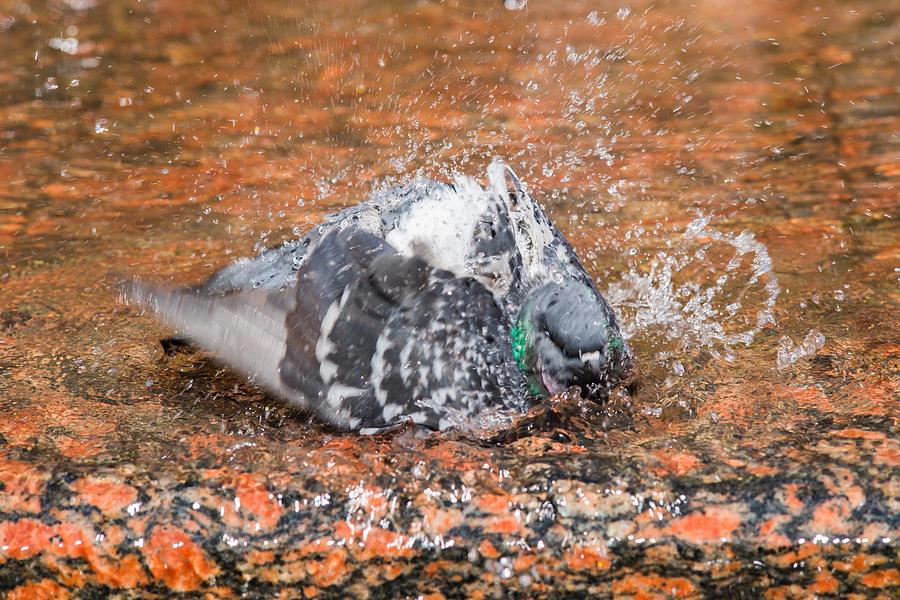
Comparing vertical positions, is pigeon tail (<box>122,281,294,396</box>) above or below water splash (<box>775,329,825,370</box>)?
above

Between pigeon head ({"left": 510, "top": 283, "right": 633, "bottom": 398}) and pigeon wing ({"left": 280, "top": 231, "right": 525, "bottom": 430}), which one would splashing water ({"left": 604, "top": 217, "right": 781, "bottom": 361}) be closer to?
pigeon head ({"left": 510, "top": 283, "right": 633, "bottom": 398})

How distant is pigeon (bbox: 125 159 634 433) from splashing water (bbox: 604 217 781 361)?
492 mm

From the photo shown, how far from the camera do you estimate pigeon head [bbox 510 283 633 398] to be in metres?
Answer: 2.44

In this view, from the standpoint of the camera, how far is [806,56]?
20.0ft

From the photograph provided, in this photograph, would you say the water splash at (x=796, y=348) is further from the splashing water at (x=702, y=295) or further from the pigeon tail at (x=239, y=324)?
the pigeon tail at (x=239, y=324)

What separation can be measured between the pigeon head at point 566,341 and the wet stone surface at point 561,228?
0.10m

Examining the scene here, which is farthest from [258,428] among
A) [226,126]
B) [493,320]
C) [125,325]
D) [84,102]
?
[84,102]

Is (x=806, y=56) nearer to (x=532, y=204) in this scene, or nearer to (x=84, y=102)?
(x=532, y=204)

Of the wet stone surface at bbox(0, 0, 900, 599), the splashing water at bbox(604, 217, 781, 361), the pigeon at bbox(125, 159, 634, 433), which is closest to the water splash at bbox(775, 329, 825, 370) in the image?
the wet stone surface at bbox(0, 0, 900, 599)

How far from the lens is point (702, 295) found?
141 inches

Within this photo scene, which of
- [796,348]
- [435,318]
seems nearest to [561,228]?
[796,348]

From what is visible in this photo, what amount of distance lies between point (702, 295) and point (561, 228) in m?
0.94

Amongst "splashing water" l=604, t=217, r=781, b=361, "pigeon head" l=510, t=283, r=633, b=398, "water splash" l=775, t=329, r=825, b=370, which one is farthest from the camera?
"splashing water" l=604, t=217, r=781, b=361

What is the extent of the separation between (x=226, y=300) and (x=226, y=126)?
2.86 m
